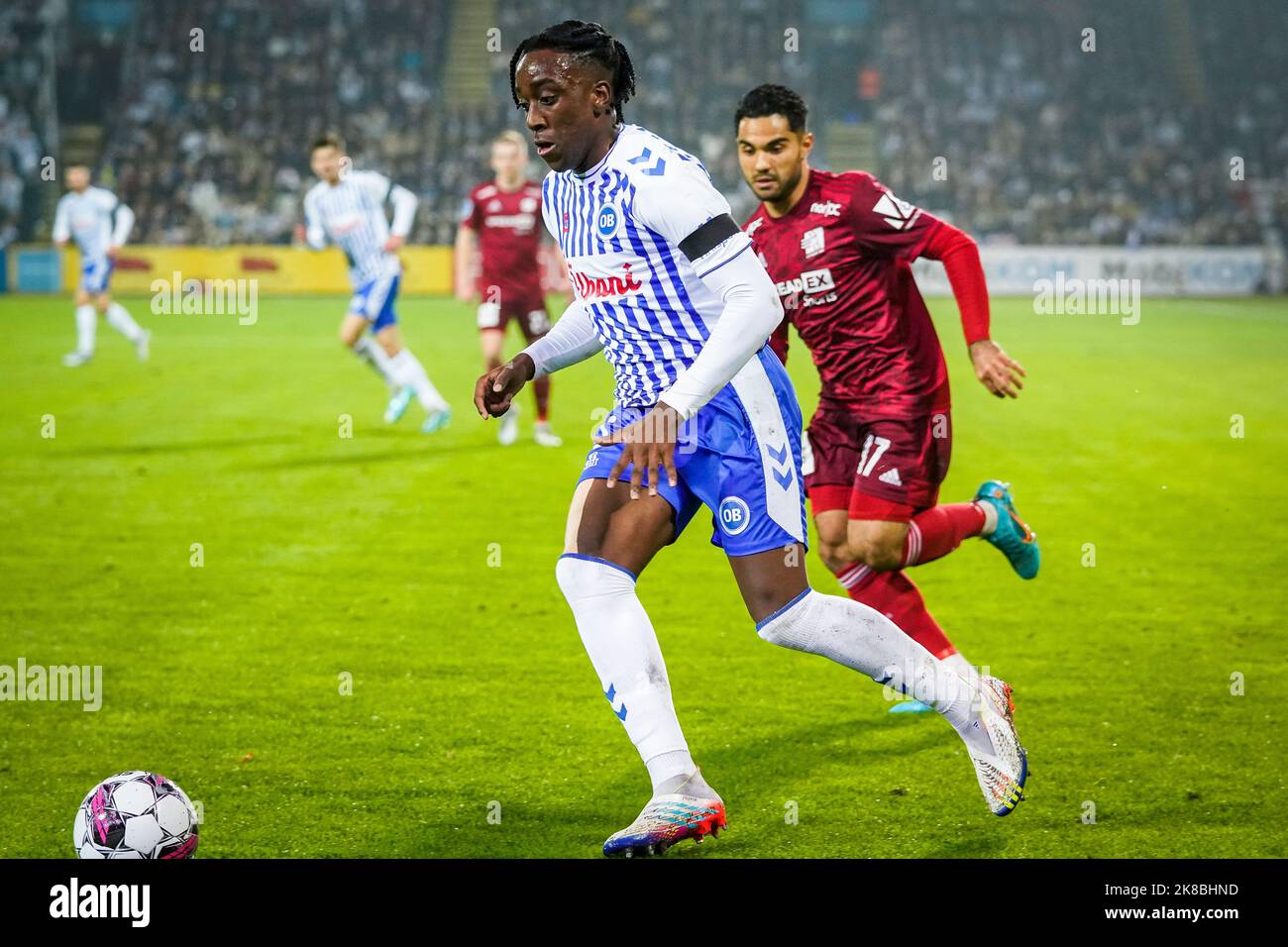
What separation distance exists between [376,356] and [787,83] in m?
25.9

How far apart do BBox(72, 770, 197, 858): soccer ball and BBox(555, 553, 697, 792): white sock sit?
1.11m

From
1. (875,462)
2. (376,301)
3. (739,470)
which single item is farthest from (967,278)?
(376,301)

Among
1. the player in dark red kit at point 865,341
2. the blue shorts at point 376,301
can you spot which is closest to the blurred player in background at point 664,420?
the player in dark red kit at point 865,341

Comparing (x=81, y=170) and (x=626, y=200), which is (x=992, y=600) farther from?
(x=81, y=170)

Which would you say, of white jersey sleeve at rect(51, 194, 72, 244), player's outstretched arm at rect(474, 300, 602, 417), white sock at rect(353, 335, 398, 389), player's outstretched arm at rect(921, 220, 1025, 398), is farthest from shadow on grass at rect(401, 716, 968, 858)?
white jersey sleeve at rect(51, 194, 72, 244)

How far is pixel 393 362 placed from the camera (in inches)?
500

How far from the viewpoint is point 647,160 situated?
3832 mm

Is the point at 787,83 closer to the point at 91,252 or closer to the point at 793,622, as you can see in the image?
the point at 91,252

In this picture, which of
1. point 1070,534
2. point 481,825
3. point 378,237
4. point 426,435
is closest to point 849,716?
point 481,825

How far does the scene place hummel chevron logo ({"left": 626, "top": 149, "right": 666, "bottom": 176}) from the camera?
12.5ft

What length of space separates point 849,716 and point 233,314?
21859 mm

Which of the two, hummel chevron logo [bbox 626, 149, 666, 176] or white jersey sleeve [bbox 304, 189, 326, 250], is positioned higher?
white jersey sleeve [bbox 304, 189, 326, 250]

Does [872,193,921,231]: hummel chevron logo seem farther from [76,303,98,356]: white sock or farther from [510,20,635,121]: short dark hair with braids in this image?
[76,303,98,356]: white sock

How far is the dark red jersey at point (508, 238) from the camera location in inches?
482
